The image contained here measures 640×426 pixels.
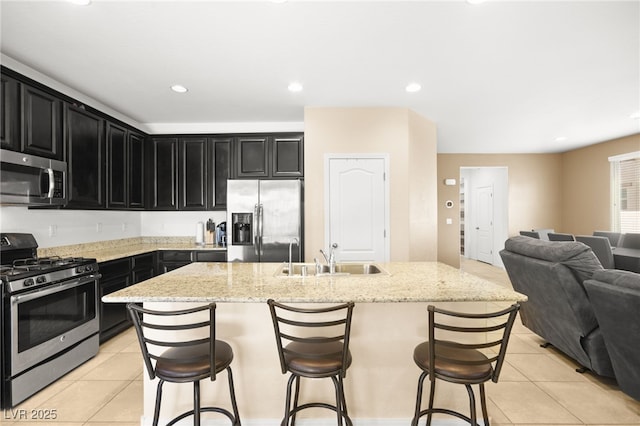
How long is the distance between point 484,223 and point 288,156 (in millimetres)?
6062

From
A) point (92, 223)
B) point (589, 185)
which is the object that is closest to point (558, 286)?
point (92, 223)

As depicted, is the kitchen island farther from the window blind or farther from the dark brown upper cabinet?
the window blind

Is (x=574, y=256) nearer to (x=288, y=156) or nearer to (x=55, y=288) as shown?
(x=288, y=156)

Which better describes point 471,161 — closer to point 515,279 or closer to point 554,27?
point 515,279

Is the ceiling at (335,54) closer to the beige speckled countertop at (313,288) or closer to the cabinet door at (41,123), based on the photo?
the cabinet door at (41,123)

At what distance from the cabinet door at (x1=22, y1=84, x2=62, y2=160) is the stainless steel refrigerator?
A: 1753 mm

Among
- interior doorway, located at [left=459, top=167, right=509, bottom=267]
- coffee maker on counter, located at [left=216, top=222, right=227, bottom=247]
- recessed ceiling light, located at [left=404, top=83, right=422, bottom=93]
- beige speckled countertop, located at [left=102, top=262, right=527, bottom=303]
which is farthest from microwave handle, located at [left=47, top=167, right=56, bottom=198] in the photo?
interior doorway, located at [left=459, top=167, right=509, bottom=267]

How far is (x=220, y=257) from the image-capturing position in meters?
4.27

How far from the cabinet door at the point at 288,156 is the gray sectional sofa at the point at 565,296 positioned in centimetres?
276

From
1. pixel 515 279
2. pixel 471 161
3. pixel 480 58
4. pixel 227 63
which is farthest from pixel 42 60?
pixel 471 161

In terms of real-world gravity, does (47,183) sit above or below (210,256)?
above

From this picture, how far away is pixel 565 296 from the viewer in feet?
8.47

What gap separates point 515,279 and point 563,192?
211 inches

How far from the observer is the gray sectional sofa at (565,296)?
2.49 m
